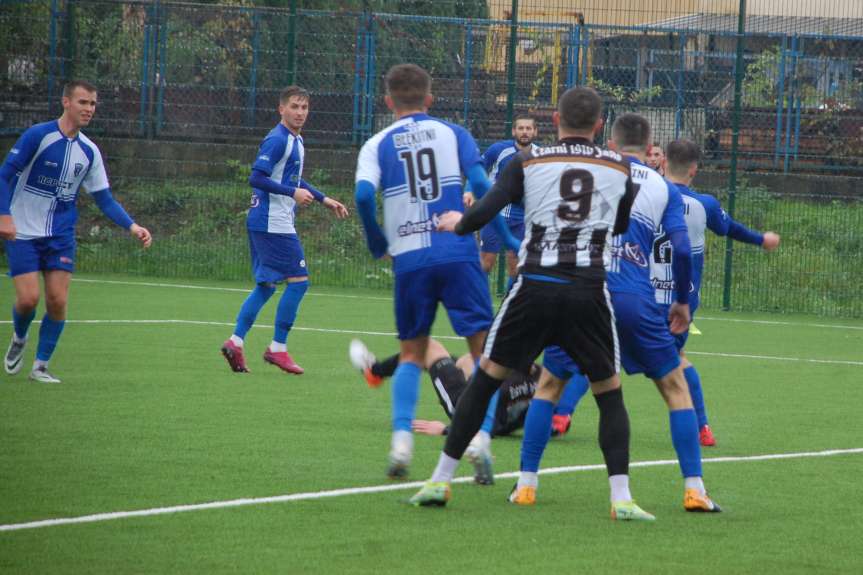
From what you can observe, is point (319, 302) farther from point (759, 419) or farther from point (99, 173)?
point (759, 419)

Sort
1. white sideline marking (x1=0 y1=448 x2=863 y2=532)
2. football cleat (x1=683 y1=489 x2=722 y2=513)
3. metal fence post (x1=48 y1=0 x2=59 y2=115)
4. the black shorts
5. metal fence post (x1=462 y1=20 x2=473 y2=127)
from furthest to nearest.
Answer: metal fence post (x1=48 y1=0 x2=59 y2=115)
metal fence post (x1=462 y1=20 x2=473 y2=127)
football cleat (x1=683 y1=489 x2=722 y2=513)
the black shorts
white sideline marking (x1=0 y1=448 x2=863 y2=532)

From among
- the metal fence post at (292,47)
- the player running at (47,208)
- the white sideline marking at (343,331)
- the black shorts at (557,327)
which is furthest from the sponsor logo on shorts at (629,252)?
the metal fence post at (292,47)

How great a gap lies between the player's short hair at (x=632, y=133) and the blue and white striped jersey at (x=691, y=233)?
3.74 feet

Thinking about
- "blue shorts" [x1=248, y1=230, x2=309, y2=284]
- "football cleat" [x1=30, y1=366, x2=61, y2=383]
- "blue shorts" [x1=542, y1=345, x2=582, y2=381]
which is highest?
"blue shorts" [x1=248, y1=230, x2=309, y2=284]

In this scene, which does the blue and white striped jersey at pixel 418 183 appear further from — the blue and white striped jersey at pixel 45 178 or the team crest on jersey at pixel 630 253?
the blue and white striped jersey at pixel 45 178

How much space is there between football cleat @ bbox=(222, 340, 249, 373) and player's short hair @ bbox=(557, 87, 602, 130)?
17.1ft

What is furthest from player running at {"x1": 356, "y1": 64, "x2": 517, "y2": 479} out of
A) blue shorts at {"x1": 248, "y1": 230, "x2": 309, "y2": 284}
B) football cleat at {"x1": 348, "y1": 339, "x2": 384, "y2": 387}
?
blue shorts at {"x1": 248, "y1": 230, "x2": 309, "y2": 284}

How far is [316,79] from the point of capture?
63.4 feet

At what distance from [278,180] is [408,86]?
4.67 meters

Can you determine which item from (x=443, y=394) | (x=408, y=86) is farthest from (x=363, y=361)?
(x=408, y=86)

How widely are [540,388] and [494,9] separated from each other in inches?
536

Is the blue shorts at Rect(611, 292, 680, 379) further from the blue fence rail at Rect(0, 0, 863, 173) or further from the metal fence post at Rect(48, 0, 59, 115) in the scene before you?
the metal fence post at Rect(48, 0, 59, 115)

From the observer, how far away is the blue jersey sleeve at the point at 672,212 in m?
6.43

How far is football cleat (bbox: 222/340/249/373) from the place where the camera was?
34.4 feet
